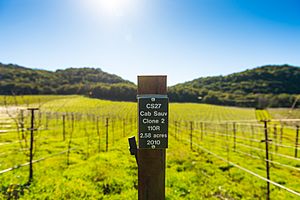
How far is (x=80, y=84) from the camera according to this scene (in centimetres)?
1553

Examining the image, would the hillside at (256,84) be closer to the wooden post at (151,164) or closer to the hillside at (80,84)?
the hillside at (80,84)

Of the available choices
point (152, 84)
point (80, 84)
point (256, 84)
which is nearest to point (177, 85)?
point (80, 84)

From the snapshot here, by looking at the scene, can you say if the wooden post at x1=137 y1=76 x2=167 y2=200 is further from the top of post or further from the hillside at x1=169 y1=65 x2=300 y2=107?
the hillside at x1=169 y1=65 x2=300 y2=107

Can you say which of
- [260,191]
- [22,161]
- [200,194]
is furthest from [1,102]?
A: [260,191]

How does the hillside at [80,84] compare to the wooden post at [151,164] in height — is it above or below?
above

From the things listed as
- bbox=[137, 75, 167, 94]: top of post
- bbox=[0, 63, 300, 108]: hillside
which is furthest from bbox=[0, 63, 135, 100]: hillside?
bbox=[137, 75, 167, 94]: top of post

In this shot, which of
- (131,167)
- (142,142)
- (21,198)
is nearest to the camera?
(142,142)

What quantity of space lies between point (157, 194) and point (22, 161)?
7.42m

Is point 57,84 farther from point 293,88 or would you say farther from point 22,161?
point 293,88

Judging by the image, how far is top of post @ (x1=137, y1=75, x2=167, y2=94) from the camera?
2.05 metres

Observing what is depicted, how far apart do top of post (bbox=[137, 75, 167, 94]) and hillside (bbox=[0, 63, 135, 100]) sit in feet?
26.7

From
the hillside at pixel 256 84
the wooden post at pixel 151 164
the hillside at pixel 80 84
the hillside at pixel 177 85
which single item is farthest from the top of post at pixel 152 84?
the hillside at pixel 256 84

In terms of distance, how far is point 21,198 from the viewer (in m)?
4.27

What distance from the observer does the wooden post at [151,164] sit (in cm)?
204
